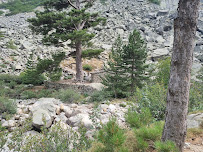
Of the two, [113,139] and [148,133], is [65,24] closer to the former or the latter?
[148,133]

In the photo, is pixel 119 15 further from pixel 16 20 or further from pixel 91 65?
pixel 16 20

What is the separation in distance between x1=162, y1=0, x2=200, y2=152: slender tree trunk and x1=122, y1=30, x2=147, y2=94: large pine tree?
7.69m

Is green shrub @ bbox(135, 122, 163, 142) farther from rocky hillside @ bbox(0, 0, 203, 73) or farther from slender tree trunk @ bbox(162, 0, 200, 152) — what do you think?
rocky hillside @ bbox(0, 0, 203, 73)

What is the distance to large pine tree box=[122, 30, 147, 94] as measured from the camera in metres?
10.0

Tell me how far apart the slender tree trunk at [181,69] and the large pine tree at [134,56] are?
769cm

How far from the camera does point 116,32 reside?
91.9ft

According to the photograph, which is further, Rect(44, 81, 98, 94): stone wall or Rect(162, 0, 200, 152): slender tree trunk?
Rect(44, 81, 98, 94): stone wall

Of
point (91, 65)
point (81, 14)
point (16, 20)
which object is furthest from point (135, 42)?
point (16, 20)

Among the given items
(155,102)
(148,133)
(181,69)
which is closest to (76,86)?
(155,102)

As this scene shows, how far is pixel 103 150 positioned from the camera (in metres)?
2.41

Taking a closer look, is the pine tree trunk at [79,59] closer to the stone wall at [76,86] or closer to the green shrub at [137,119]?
the stone wall at [76,86]

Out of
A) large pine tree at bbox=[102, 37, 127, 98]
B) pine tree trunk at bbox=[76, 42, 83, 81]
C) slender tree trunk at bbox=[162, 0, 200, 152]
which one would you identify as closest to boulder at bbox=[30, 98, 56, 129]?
slender tree trunk at bbox=[162, 0, 200, 152]

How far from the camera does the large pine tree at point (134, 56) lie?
1005cm

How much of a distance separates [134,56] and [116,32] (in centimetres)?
1868
